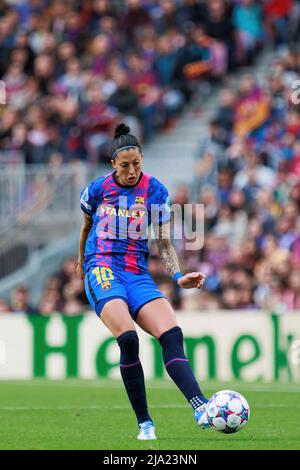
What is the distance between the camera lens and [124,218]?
9875mm

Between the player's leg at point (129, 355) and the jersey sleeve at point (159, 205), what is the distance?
0.82 metres

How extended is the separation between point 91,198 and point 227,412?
201 centimetres

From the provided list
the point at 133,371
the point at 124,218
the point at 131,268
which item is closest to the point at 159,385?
the point at 131,268

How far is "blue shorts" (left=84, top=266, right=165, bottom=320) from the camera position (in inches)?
380

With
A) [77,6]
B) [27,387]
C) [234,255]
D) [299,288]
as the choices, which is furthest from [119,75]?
[27,387]

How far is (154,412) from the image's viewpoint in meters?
12.2

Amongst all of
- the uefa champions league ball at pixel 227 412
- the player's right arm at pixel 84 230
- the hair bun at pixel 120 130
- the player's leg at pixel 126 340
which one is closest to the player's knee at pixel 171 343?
the player's leg at pixel 126 340

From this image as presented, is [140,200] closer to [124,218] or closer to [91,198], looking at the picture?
[124,218]

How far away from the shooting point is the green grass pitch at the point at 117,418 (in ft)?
30.7

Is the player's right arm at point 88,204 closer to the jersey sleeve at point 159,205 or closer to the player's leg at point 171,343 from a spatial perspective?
the jersey sleeve at point 159,205

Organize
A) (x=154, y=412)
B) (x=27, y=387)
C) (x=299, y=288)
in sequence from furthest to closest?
(x=299, y=288), (x=27, y=387), (x=154, y=412)

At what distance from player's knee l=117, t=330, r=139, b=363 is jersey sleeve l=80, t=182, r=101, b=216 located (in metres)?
1.15

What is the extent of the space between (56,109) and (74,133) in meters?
0.78
